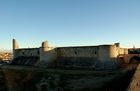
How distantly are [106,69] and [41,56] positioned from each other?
11.7 m

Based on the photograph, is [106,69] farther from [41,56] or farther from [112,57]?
[41,56]

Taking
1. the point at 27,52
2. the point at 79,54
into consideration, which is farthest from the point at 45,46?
the point at 27,52

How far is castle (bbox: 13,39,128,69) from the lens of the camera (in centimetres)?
2662

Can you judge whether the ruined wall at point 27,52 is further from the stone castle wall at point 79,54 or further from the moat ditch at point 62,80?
the moat ditch at point 62,80

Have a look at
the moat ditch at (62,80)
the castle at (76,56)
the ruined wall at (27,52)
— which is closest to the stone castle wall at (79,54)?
the castle at (76,56)

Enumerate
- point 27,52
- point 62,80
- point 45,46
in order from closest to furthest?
1. point 62,80
2. point 45,46
3. point 27,52

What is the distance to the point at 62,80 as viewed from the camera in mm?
26312

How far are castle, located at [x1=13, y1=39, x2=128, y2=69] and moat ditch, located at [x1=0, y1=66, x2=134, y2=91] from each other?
300 centimetres

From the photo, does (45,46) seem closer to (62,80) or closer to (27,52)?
(27,52)

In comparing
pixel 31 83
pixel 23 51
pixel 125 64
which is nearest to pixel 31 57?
pixel 23 51

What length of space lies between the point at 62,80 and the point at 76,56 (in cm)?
546

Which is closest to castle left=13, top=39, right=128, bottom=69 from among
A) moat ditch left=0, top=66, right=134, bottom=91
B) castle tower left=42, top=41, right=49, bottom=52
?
castle tower left=42, top=41, right=49, bottom=52

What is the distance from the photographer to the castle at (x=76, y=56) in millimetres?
26625

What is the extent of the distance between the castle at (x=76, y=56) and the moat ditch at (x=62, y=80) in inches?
118
